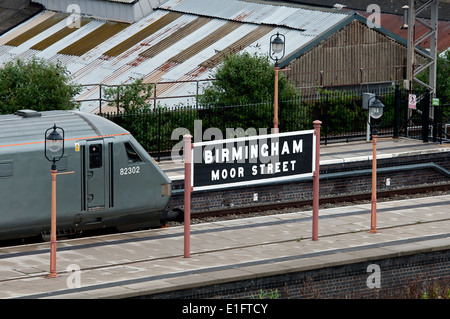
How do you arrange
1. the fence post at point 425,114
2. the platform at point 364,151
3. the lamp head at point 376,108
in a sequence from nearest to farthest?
the lamp head at point 376,108, the platform at point 364,151, the fence post at point 425,114

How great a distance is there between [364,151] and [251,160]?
35.7 feet

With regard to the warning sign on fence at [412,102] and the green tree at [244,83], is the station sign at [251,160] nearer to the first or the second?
the green tree at [244,83]

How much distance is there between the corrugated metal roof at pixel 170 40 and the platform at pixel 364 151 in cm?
560

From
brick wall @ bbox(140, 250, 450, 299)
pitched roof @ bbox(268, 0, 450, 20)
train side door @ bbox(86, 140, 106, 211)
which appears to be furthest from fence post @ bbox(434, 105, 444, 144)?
train side door @ bbox(86, 140, 106, 211)

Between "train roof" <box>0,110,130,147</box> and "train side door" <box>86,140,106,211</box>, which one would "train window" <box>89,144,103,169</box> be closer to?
"train side door" <box>86,140,106,211</box>

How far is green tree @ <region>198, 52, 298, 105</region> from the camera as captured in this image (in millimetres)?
31938

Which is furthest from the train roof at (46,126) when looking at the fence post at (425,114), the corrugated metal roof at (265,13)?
the corrugated metal roof at (265,13)

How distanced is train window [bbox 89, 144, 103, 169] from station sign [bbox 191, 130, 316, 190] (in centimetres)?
255

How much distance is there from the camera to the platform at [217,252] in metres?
18.0

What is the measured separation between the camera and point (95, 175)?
21797 millimetres

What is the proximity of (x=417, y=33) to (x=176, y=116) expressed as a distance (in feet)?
59.6

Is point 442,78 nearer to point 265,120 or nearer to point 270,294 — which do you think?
point 265,120

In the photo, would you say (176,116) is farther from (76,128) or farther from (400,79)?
(400,79)
